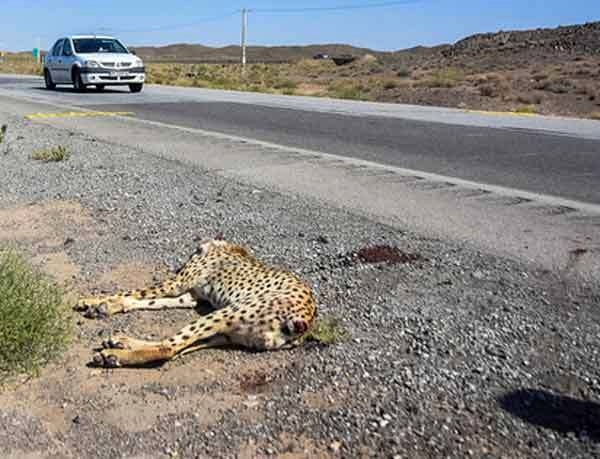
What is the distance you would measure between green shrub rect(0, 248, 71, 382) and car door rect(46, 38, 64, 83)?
25.5 m

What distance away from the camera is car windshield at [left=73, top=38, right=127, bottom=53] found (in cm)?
2711

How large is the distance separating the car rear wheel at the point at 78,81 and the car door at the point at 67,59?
0.42 meters

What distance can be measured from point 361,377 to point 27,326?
177 centimetres

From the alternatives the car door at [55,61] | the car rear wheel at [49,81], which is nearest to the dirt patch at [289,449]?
the car door at [55,61]

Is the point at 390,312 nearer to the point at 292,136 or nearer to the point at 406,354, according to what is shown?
the point at 406,354

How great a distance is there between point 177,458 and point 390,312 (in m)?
1.97

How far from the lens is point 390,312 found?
4.88 m

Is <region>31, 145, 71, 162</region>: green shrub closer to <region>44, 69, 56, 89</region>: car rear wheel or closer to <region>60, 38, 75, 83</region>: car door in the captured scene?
<region>60, 38, 75, 83</region>: car door

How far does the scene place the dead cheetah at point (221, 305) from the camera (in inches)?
166

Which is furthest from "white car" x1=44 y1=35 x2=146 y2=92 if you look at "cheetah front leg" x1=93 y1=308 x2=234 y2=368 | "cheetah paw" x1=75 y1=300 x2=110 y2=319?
"cheetah front leg" x1=93 y1=308 x2=234 y2=368

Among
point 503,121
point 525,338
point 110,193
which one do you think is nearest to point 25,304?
point 525,338

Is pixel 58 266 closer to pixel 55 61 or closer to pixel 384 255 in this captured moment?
pixel 384 255

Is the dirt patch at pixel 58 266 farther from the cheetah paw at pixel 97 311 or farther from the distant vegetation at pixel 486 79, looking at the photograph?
the distant vegetation at pixel 486 79

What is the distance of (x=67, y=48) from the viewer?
1088 inches
